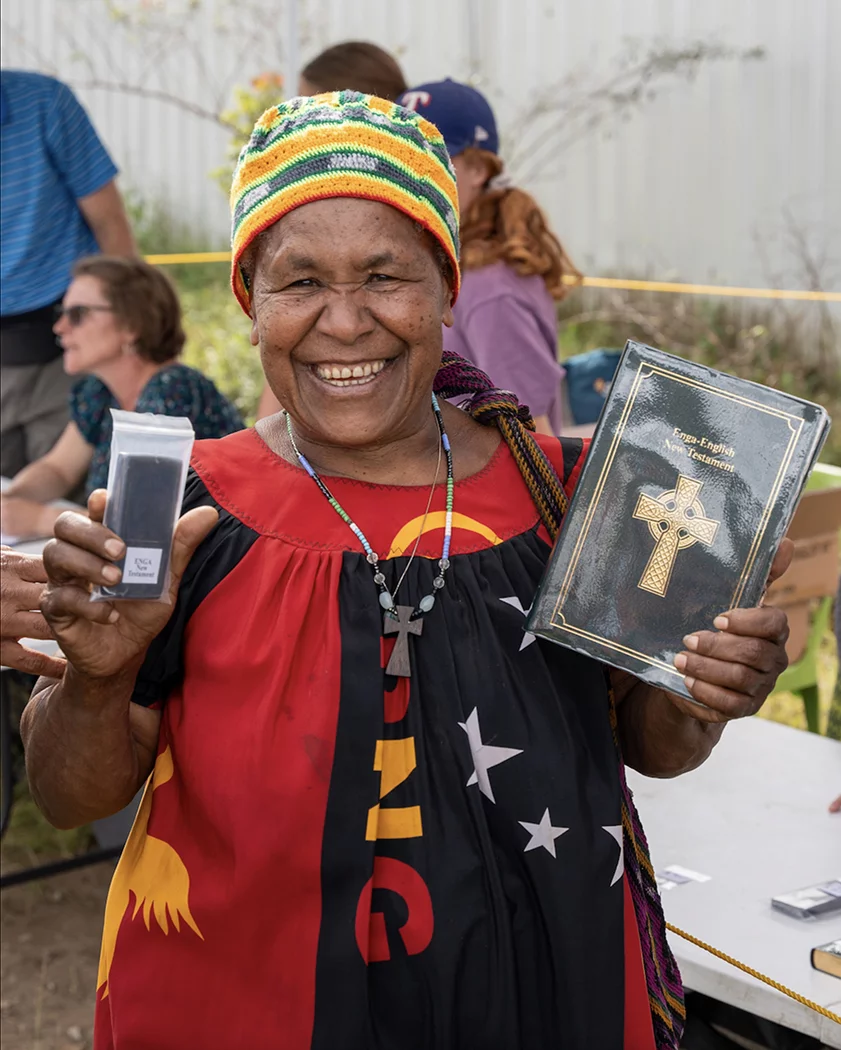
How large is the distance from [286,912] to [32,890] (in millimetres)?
3372

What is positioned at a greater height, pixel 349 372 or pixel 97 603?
pixel 349 372

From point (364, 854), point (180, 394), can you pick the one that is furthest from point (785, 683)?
point (364, 854)

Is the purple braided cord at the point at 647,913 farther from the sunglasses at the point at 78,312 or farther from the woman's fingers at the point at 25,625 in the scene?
the sunglasses at the point at 78,312

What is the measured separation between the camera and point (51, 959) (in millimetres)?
4199

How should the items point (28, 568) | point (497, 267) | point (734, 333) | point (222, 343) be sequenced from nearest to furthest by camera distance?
1. point (28, 568)
2. point (497, 267)
3. point (734, 333)
4. point (222, 343)

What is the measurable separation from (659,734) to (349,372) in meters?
0.63

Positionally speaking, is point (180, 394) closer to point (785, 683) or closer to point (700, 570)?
point (785, 683)

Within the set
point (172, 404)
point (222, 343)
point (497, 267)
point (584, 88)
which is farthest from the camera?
point (222, 343)

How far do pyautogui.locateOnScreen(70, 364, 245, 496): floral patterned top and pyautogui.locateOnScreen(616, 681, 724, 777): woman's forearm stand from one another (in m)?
2.97

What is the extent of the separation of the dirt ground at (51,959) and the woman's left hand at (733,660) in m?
2.76

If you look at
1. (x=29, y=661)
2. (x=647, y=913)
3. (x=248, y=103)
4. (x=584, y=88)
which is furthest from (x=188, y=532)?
(x=248, y=103)

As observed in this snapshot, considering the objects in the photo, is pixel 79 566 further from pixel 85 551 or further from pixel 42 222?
pixel 42 222

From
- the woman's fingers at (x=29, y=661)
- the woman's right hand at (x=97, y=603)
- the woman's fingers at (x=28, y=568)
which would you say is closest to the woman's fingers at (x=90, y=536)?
the woman's right hand at (x=97, y=603)

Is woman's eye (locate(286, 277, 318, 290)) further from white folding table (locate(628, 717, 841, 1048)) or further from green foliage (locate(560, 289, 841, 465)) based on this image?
green foliage (locate(560, 289, 841, 465))
